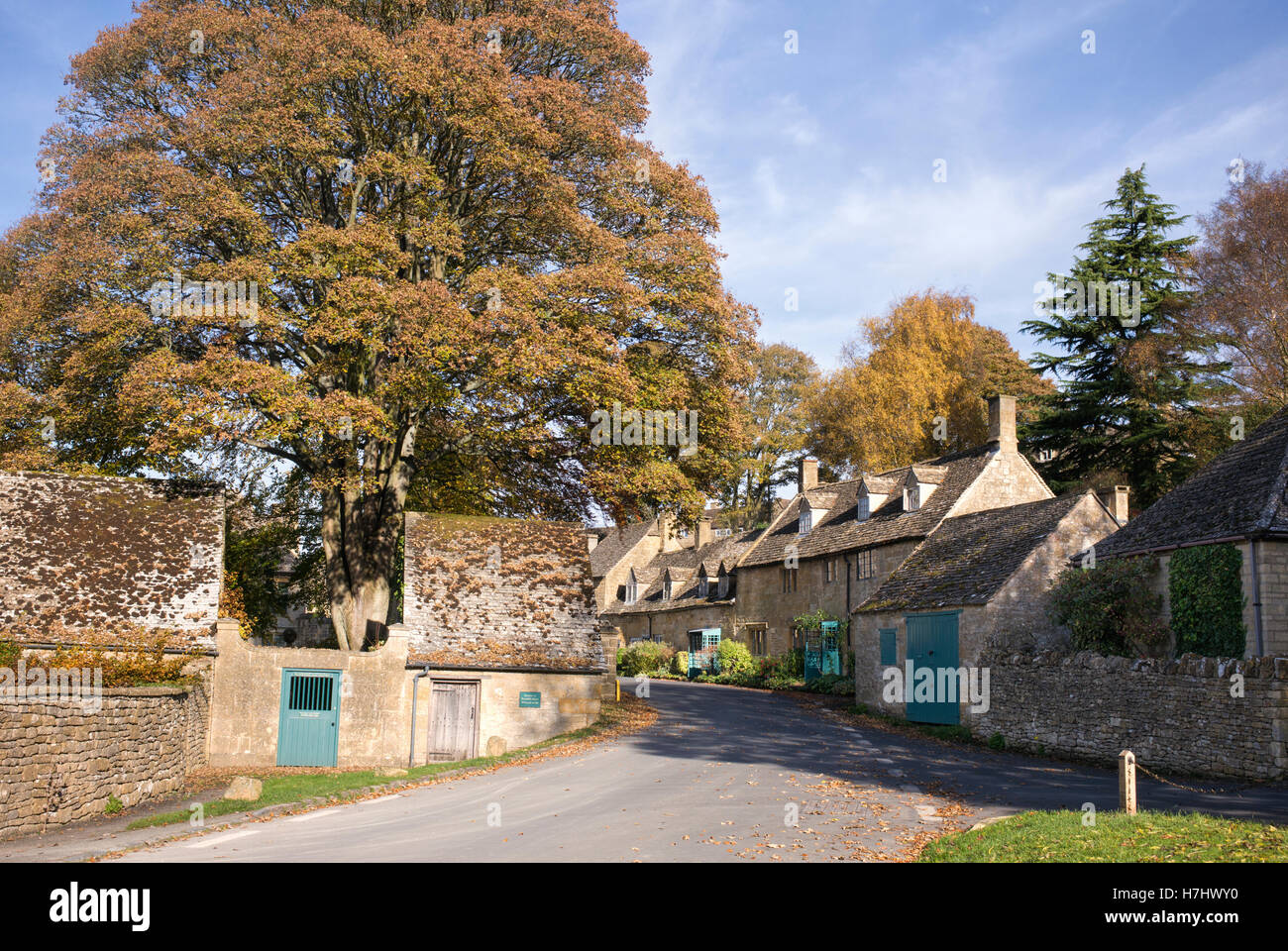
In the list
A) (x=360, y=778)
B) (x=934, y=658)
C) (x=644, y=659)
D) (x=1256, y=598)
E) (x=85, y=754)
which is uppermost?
(x=1256, y=598)

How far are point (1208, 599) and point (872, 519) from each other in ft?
64.6

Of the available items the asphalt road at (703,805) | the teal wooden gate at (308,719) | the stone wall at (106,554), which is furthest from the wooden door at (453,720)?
the stone wall at (106,554)

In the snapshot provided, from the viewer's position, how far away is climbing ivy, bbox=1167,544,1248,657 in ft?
64.1

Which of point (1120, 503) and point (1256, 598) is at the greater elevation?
point (1120, 503)

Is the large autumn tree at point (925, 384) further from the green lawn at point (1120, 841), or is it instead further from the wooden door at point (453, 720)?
the green lawn at point (1120, 841)

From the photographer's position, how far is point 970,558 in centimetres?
2917

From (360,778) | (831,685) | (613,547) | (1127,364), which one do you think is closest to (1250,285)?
(1127,364)

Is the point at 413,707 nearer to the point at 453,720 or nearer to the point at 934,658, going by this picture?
the point at 453,720

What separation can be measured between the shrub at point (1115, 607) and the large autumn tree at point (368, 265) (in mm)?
9826

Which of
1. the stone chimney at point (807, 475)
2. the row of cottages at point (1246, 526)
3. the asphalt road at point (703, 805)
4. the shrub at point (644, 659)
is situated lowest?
the shrub at point (644, 659)

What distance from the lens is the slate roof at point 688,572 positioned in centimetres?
5088

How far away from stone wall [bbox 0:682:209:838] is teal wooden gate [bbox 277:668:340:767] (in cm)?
297
